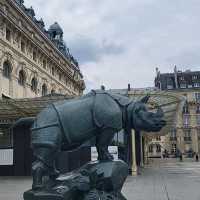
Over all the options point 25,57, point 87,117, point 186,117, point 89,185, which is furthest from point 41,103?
point 186,117

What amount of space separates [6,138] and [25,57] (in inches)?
673

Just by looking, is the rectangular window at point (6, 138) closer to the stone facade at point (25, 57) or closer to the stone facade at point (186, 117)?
the stone facade at point (25, 57)

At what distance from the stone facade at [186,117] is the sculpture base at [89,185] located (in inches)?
3553

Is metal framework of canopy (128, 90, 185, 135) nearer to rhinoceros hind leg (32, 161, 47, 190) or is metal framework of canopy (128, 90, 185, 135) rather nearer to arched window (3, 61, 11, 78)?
rhinoceros hind leg (32, 161, 47, 190)

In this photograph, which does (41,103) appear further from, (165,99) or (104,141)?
(104,141)

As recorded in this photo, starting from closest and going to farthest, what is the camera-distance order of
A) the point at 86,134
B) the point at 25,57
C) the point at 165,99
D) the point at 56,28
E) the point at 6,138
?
1. the point at 86,134
2. the point at 165,99
3. the point at 6,138
4. the point at 25,57
5. the point at 56,28

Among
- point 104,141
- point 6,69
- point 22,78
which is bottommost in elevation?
point 104,141

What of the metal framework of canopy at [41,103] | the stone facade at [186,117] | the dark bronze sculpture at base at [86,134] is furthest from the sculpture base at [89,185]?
the stone facade at [186,117]

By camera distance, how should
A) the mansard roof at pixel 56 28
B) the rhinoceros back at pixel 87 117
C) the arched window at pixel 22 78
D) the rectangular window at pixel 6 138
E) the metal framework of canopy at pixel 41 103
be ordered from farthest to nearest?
the mansard roof at pixel 56 28
the arched window at pixel 22 78
the rectangular window at pixel 6 138
the metal framework of canopy at pixel 41 103
the rhinoceros back at pixel 87 117

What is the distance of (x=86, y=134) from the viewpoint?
739 cm

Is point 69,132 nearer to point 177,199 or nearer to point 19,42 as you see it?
point 177,199

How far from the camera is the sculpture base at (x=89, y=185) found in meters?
7.07

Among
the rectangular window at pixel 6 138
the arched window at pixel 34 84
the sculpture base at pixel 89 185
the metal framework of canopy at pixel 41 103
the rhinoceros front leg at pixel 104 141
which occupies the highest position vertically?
the arched window at pixel 34 84

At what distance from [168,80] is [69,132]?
317 feet
